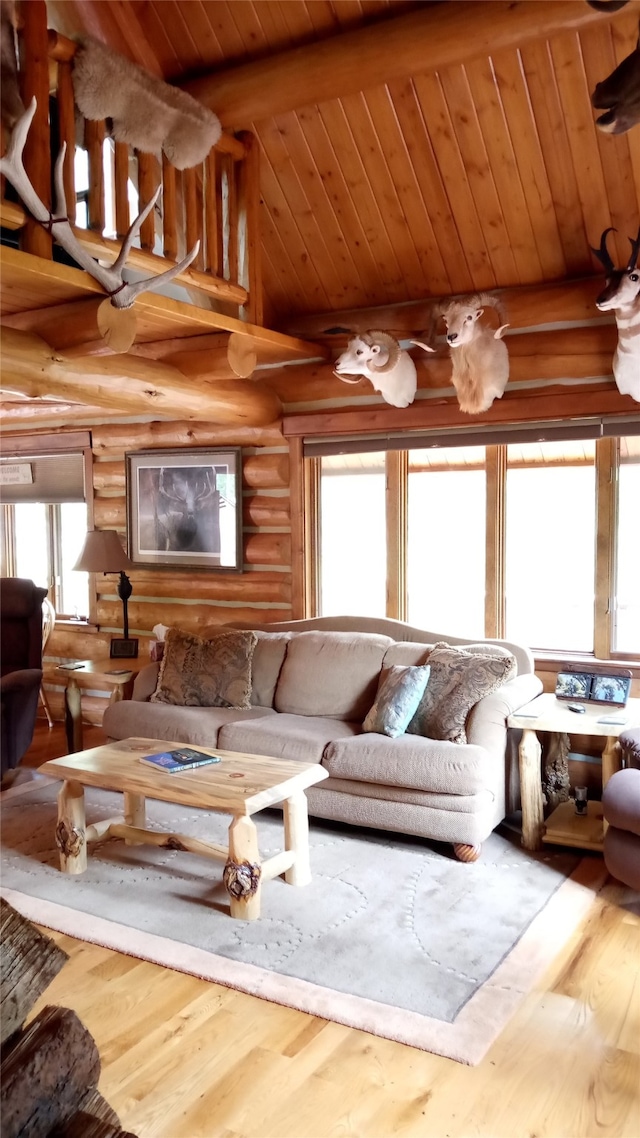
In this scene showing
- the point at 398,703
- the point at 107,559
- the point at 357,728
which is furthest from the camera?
the point at 107,559

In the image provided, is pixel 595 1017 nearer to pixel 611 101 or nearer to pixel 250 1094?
pixel 250 1094

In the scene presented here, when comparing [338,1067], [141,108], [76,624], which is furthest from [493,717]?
[76,624]

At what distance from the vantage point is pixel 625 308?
4395mm

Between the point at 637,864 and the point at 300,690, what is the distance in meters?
2.34

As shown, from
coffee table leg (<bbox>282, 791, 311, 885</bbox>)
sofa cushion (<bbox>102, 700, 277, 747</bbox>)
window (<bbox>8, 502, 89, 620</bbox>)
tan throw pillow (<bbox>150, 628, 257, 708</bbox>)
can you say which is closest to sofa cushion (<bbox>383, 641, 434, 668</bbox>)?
sofa cushion (<bbox>102, 700, 277, 747</bbox>)

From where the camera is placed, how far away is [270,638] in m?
5.71

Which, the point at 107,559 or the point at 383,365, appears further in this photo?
the point at 107,559

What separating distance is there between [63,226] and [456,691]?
2967mm

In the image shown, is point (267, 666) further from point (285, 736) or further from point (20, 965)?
point (20, 965)

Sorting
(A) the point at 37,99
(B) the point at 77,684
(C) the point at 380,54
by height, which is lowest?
(B) the point at 77,684

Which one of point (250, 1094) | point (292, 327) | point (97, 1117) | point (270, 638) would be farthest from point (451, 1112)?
point (292, 327)

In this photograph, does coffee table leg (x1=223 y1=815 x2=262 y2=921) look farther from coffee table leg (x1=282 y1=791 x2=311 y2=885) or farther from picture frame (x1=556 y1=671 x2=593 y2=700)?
picture frame (x1=556 y1=671 x2=593 y2=700)

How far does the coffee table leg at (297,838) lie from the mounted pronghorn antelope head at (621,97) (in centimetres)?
310

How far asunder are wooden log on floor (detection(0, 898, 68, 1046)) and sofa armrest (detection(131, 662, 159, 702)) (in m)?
4.38
